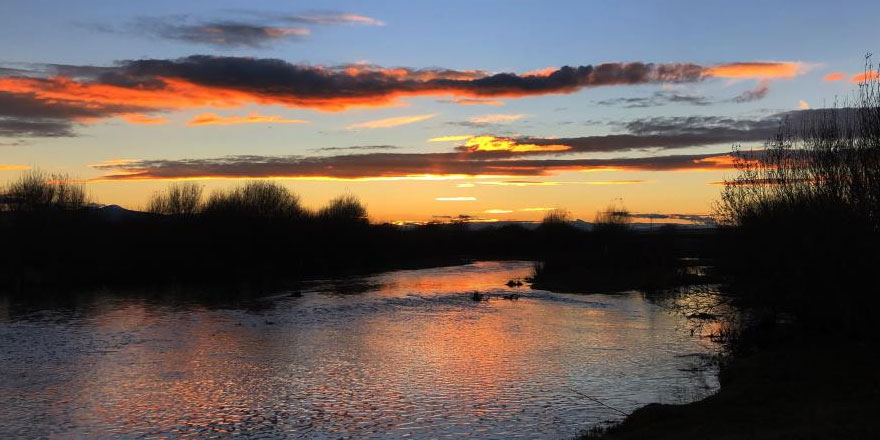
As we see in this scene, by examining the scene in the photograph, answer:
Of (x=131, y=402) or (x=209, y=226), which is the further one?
(x=209, y=226)

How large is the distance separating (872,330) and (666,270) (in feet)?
151

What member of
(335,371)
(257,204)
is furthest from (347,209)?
(335,371)

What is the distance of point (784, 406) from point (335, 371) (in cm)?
1395

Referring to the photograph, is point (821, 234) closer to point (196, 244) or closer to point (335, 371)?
point (335, 371)

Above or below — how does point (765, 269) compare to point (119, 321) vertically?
above

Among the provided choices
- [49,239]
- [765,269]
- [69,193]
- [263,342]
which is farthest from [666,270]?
[69,193]

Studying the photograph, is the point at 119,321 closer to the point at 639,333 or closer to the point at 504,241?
the point at 639,333

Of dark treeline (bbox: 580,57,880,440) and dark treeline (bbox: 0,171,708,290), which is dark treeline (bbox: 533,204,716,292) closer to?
dark treeline (bbox: 0,171,708,290)

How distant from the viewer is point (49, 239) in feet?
211

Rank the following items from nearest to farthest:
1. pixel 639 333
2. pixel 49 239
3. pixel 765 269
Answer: pixel 765 269
pixel 639 333
pixel 49 239

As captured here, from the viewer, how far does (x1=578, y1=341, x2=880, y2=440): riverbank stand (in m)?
13.3

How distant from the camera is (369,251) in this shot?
104125 millimetres

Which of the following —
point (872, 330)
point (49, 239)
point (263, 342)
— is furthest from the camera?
point (49, 239)

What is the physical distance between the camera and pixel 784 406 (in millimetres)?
15781
